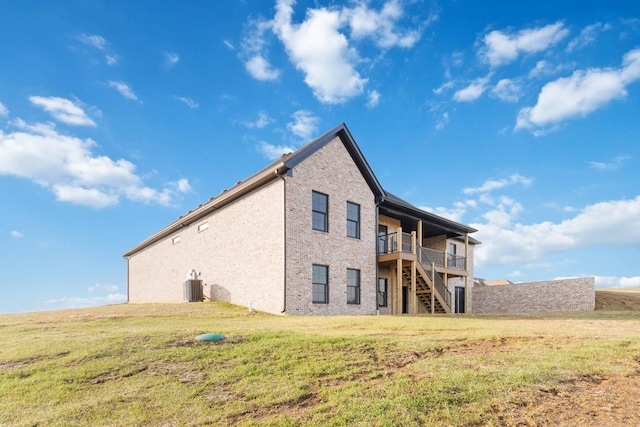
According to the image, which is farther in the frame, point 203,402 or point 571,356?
point 571,356

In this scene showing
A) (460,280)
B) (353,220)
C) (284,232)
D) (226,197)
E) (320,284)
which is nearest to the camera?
(284,232)

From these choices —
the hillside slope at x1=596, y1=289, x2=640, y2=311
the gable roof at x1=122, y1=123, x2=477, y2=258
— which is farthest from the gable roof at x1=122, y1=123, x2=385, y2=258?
the hillside slope at x1=596, y1=289, x2=640, y2=311

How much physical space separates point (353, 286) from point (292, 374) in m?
13.5

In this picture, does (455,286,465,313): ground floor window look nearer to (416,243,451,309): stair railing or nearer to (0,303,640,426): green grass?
(416,243,451,309): stair railing

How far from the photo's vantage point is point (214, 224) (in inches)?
914

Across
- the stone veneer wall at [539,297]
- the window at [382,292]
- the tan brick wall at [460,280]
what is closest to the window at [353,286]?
the window at [382,292]

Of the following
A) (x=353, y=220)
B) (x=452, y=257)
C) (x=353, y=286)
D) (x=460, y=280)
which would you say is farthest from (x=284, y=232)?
(x=460, y=280)

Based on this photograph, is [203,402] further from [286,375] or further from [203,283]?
[203,283]

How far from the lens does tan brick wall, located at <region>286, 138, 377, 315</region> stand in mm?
18266

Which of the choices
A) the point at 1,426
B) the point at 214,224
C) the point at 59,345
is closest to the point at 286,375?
the point at 1,426

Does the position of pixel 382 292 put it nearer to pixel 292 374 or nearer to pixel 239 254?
pixel 239 254

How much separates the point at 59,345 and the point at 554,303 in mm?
30575

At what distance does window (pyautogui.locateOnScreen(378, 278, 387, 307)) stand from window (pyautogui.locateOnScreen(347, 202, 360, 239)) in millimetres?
3880

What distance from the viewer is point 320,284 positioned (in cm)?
1933
